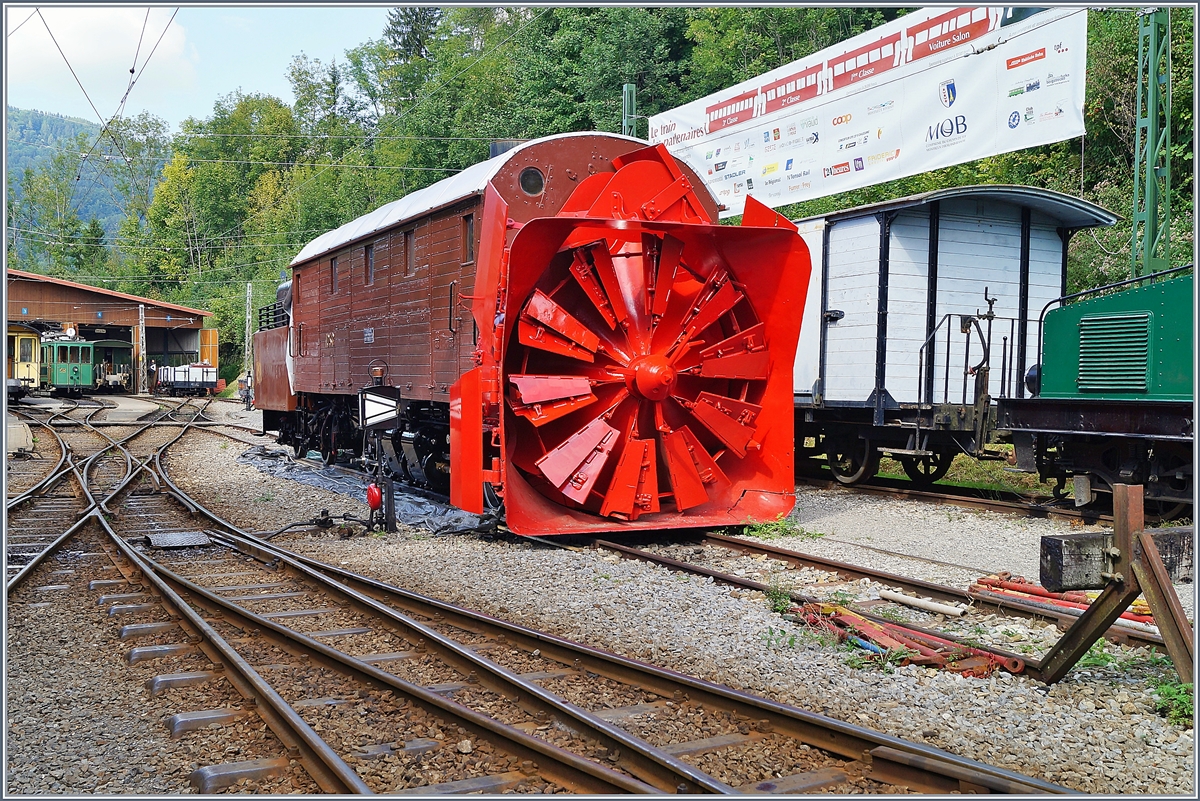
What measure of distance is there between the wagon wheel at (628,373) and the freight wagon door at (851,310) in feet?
9.82

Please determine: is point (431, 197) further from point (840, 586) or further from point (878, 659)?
point (878, 659)

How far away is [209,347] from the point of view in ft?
183

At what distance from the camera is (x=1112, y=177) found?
17.2 meters

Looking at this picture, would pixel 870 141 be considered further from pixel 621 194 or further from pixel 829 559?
pixel 829 559

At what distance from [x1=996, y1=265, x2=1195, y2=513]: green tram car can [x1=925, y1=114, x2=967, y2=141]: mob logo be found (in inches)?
142

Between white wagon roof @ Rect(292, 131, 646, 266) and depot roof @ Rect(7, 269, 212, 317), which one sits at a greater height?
depot roof @ Rect(7, 269, 212, 317)

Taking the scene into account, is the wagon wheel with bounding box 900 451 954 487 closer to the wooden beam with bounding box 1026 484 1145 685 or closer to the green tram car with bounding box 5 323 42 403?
the wooden beam with bounding box 1026 484 1145 685

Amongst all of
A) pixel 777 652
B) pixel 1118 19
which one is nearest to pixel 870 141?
pixel 1118 19

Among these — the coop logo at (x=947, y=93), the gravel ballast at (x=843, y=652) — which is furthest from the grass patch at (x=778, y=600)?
the coop logo at (x=947, y=93)

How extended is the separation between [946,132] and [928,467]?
4453 mm

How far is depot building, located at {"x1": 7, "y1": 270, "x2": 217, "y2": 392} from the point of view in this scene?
48.8m

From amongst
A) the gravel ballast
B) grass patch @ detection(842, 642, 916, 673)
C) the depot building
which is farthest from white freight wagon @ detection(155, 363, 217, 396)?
grass patch @ detection(842, 642, 916, 673)

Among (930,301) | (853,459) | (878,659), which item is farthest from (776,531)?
(853,459)

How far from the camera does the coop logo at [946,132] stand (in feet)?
39.0
